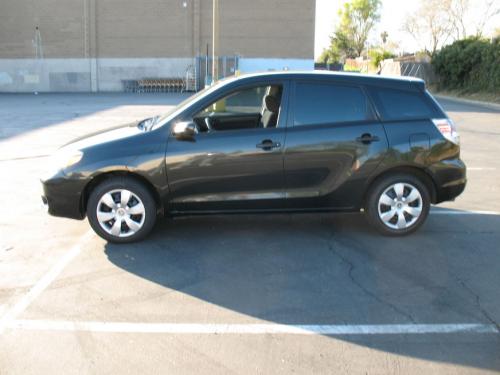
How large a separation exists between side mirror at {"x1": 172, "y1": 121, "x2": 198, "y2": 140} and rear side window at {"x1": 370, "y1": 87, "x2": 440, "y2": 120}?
1966mm

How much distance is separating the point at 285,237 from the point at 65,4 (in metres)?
44.7

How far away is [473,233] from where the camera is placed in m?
6.06

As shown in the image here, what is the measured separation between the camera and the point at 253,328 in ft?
12.7

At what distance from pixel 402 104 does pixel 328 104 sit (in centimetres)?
82

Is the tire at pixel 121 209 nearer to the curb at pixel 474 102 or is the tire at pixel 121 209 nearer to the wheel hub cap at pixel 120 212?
the wheel hub cap at pixel 120 212

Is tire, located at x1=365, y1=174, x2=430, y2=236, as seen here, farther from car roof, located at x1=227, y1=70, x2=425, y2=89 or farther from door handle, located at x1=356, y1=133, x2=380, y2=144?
car roof, located at x1=227, y1=70, x2=425, y2=89

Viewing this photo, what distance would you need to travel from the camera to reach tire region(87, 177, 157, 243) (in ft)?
18.0

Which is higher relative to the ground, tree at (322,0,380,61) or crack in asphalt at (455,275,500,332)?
tree at (322,0,380,61)

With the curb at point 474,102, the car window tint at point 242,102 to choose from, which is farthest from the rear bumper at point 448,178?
the curb at point 474,102

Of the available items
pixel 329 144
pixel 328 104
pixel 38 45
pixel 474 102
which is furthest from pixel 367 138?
pixel 38 45

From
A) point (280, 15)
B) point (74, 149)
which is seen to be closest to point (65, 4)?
point (280, 15)

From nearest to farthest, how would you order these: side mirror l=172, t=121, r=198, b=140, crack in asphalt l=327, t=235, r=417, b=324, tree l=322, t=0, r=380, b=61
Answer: crack in asphalt l=327, t=235, r=417, b=324
side mirror l=172, t=121, r=198, b=140
tree l=322, t=0, r=380, b=61

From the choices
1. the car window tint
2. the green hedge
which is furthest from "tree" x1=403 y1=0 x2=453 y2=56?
the car window tint

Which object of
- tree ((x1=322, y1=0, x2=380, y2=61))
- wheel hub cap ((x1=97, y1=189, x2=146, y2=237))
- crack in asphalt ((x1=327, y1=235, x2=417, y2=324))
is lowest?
crack in asphalt ((x1=327, y1=235, x2=417, y2=324))
